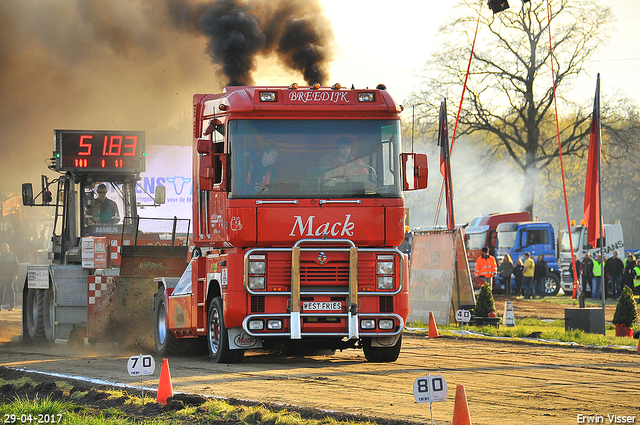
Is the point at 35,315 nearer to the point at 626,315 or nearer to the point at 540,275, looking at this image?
the point at 626,315

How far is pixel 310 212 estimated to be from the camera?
11.3m

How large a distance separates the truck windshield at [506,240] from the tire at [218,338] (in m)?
28.2

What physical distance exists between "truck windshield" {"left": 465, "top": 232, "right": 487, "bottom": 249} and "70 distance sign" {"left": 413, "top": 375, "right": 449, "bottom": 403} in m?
35.7

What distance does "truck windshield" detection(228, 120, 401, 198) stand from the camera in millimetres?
11367

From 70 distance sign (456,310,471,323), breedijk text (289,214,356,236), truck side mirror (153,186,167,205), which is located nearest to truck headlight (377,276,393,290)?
breedijk text (289,214,356,236)

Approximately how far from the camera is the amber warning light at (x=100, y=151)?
715 inches

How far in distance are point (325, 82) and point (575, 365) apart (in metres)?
7.53

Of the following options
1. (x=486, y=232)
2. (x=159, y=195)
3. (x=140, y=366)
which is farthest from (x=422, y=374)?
(x=486, y=232)

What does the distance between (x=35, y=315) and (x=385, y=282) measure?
9269mm

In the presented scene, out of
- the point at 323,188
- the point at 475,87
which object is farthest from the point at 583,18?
the point at 323,188

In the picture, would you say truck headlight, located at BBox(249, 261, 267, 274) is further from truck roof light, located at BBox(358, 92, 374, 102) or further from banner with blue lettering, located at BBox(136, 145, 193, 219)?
banner with blue lettering, located at BBox(136, 145, 193, 219)

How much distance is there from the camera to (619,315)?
17.4 m

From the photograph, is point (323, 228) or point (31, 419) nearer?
point (31, 419)

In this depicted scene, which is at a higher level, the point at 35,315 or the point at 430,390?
the point at 35,315
